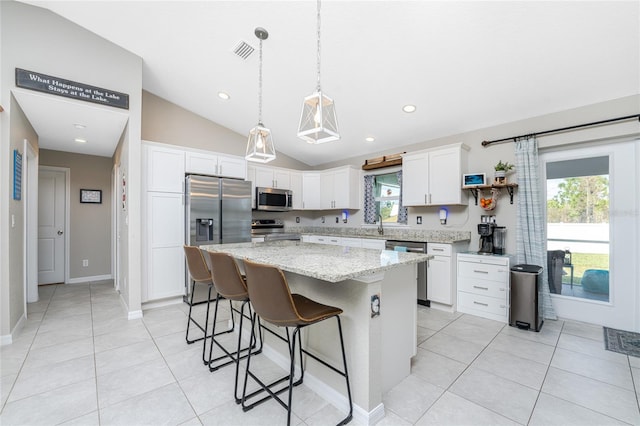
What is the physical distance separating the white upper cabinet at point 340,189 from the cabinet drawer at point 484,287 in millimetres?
2374

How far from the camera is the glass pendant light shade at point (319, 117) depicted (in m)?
1.86

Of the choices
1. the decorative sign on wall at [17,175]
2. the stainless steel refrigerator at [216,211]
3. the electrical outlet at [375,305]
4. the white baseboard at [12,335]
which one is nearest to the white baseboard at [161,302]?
the stainless steel refrigerator at [216,211]

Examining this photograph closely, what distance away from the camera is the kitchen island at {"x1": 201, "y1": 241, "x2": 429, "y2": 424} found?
161 centimetres

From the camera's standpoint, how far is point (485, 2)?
2.17 meters

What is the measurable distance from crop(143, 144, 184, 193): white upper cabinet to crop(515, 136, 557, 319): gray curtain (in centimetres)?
448

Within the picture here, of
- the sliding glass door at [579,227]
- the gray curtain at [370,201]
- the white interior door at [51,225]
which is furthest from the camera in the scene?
the gray curtain at [370,201]

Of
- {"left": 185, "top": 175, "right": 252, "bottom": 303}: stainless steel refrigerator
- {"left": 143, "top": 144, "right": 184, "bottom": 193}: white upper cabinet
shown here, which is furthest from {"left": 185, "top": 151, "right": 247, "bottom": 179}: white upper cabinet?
{"left": 185, "top": 175, "right": 252, "bottom": 303}: stainless steel refrigerator

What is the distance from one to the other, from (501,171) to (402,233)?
163 centimetres

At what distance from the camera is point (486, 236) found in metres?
3.59

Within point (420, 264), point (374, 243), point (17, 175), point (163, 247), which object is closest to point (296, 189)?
point (374, 243)

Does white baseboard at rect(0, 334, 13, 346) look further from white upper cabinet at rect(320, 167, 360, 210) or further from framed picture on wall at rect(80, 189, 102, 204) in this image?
white upper cabinet at rect(320, 167, 360, 210)

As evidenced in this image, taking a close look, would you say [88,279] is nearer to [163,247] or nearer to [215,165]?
[163,247]

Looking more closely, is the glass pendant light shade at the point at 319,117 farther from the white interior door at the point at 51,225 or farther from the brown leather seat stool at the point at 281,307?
the white interior door at the point at 51,225

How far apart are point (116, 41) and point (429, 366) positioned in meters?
4.65
